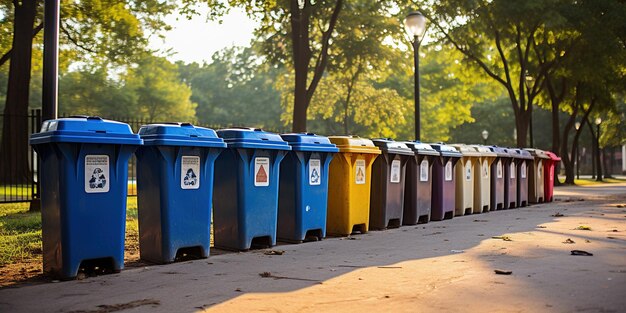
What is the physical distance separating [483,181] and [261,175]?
778cm

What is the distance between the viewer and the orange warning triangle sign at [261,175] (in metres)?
8.30

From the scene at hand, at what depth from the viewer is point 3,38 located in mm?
24625

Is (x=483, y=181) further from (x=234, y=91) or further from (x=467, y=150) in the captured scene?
(x=234, y=91)

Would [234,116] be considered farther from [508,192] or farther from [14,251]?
[14,251]

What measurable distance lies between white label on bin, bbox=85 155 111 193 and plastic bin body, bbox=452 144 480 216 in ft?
28.1

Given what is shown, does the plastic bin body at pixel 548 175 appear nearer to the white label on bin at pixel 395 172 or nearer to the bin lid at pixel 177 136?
the white label on bin at pixel 395 172

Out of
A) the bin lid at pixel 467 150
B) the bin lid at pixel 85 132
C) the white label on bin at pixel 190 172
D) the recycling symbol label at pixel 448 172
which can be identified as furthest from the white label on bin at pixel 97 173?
the bin lid at pixel 467 150

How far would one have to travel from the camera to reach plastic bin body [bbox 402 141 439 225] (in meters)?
11.7

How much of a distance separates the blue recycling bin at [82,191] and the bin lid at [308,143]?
271 cm

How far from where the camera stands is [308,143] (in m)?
9.12

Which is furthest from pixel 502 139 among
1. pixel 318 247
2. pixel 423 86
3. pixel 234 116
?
pixel 318 247

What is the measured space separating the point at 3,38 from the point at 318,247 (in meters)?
20.2

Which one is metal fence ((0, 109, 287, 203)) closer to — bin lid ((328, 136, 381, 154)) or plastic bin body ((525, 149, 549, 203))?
bin lid ((328, 136, 381, 154))

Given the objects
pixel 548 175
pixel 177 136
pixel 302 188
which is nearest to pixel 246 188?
pixel 302 188
